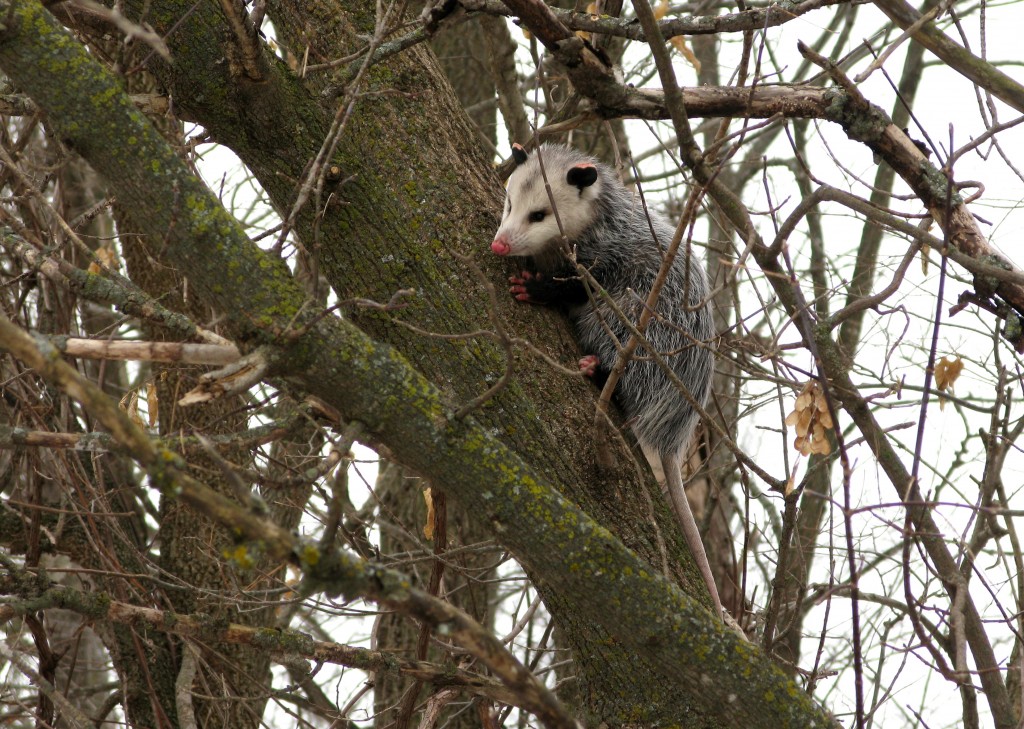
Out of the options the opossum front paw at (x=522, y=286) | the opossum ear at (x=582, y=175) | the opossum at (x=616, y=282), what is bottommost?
the opossum front paw at (x=522, y=286)

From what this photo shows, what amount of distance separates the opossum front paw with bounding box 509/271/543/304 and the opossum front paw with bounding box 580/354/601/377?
6.8 inches

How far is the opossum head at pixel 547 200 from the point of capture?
2.35m

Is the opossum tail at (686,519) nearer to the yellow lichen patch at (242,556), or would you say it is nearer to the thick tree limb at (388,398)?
the thick tree limb at (388,398)

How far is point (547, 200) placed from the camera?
9.02 ft

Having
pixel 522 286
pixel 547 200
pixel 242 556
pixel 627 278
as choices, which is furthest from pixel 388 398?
pixel 627 278

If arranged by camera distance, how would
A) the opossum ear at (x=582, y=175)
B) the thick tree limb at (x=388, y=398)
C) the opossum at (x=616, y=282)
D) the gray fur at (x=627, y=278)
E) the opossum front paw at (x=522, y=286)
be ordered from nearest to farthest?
1. the thick tree limb at (x=388, y=398)
2. the opossum front paw at (x=522, y=286)
3. the opossum at (x=616, y=282)
4. the gray fur at (x=627, y=278)
5. the opossum ear at (x=582, y=175)

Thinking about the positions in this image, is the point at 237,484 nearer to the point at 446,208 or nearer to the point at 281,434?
the point at 281,434

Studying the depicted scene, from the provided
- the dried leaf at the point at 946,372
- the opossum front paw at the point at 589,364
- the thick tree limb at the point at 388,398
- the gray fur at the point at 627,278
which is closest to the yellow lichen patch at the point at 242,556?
the thick tree limb at the point at 388,398

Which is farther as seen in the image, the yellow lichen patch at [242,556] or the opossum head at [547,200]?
the opossum head at [547,200]

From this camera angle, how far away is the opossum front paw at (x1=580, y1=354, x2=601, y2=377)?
Result: 85.1 inches

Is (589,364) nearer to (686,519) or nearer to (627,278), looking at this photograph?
(686,519)

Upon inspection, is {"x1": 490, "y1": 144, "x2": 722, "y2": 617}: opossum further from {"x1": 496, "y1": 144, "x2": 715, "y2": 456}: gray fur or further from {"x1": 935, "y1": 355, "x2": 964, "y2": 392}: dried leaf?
{"x1": 935, "y1": 355, "x2": 964, "y2": 392}: dried leaf

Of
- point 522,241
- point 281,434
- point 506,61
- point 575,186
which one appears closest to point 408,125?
point 522,241

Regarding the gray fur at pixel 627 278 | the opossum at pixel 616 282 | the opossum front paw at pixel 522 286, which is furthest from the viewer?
the gray fur at pixel 627 278
